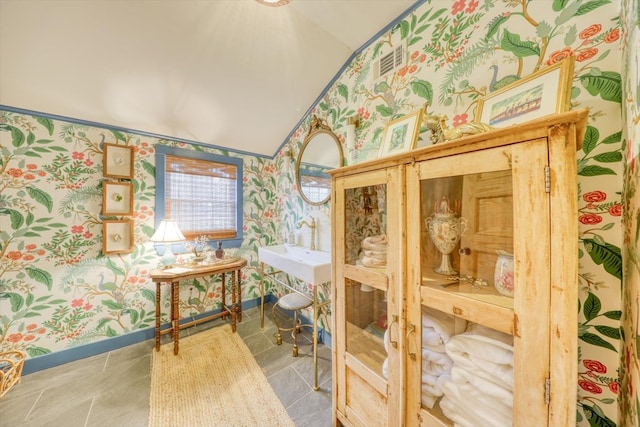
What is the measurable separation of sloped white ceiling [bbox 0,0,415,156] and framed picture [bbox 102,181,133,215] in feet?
1.92

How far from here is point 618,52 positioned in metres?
0.84

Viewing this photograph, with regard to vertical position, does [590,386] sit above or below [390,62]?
below

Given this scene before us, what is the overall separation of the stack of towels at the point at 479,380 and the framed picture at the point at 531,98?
2.79 ft

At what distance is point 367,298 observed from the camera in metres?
1.27

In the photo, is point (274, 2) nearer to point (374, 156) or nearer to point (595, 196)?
point (374, 156)

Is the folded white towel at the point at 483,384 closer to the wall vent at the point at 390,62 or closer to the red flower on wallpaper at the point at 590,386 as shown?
the red flower on wallpaper at the point at 590,386

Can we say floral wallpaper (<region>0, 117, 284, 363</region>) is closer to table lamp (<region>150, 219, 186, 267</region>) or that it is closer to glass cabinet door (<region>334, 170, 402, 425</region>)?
table lamp (<region>150, 219, 186, 267</region>)

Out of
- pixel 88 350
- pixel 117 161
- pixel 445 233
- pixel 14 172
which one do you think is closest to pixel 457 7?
pixel 445 233

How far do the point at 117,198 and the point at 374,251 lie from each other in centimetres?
245

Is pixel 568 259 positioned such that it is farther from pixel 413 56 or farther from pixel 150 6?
pixel 150 6

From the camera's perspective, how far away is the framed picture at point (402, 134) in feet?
4.16

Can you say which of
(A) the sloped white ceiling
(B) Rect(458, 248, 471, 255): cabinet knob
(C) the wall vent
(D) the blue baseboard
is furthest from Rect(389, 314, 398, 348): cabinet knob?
(A) the sloped white ceiling

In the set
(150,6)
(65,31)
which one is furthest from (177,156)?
(150,6)

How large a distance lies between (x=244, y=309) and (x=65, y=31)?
2.97 meters
